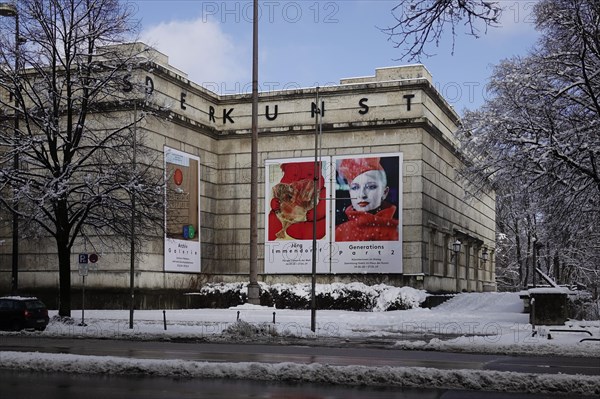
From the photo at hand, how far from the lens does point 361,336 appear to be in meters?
28.2

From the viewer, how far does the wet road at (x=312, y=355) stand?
57.3 feet

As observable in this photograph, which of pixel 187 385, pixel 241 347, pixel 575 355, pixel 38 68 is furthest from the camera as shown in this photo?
pixel 38 68

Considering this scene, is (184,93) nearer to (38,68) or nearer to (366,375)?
(38,68)

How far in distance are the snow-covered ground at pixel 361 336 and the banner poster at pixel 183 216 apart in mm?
5595

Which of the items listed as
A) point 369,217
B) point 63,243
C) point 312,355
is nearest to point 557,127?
point 369,217

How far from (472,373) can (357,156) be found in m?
33.8

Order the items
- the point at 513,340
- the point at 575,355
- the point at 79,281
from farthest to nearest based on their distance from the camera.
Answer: the point at 79,281 → the point at 513,340 → the point at 575,355

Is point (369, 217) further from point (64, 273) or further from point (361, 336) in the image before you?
point (64, 273)

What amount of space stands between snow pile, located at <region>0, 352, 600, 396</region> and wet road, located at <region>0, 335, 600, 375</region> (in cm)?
315

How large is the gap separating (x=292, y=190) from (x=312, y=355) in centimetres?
2826

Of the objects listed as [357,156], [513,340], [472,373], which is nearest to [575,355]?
[513,340]

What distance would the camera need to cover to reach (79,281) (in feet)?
140

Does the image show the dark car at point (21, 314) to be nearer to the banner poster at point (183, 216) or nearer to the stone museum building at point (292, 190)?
the stone museum building at point (292, 190)

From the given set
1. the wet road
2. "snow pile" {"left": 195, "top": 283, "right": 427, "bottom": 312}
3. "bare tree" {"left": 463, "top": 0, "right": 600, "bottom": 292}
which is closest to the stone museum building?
"snow pile" {"left": 195, "top": 283, "right": 427, "bottom": 312}
